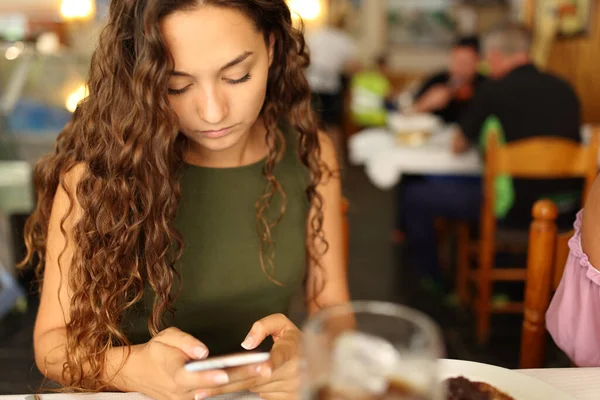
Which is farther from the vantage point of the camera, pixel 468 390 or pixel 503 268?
pixel 503 268

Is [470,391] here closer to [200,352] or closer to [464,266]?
[200,352]

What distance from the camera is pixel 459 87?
463cm

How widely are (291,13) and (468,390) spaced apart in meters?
0.82

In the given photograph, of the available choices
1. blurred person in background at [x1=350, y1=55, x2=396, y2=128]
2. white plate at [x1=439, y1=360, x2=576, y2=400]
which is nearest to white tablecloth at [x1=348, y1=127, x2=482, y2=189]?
white plate at [x1=439, y1=360, x2=576, y2=400]

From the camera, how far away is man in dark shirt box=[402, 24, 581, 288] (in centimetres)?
304

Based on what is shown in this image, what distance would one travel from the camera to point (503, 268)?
315 cm

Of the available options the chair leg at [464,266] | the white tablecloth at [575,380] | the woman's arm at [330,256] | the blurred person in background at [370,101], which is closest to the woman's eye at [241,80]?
the woman's arm at [330,256]

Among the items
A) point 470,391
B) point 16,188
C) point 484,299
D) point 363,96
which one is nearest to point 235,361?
point 470,391

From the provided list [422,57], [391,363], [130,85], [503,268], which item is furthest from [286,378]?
[422,57]

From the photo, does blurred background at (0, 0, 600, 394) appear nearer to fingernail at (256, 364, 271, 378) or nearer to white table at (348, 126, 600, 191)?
white table at (348, 126, 600, 191)

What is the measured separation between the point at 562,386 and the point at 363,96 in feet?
19.5

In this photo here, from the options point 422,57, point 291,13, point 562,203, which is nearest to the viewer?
point 291,13

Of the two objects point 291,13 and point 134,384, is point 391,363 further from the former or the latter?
point 291,13

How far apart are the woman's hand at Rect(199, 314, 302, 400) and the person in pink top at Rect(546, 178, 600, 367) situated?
528 millimetres
